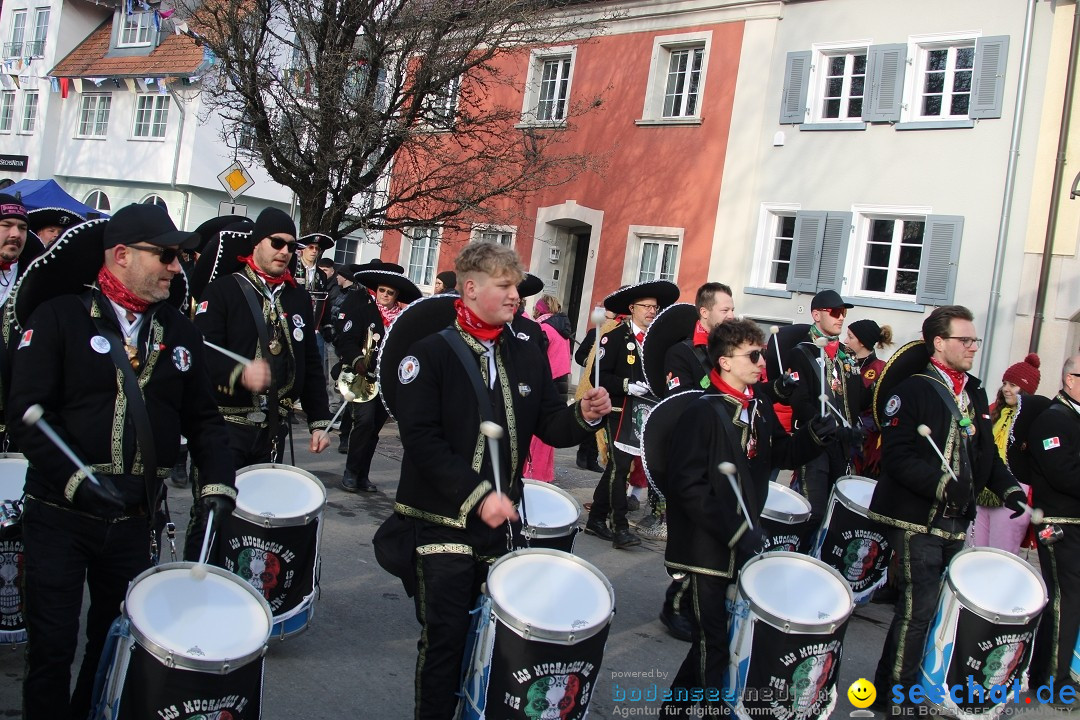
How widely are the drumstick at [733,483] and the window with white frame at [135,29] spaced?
106ft

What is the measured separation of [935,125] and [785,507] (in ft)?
38.9

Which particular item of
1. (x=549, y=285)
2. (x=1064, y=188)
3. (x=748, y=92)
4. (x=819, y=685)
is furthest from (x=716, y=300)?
(x=549, y=285)

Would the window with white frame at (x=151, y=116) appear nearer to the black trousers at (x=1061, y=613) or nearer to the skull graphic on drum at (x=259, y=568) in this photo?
the skull graphic on drum at (x=259, y=568)

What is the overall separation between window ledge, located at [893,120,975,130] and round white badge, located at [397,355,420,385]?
14083 millimetres

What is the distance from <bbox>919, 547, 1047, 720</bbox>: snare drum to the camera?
197 inches

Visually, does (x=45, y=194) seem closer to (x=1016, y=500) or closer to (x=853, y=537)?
(x=853, y=537)

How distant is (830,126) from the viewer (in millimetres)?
17219

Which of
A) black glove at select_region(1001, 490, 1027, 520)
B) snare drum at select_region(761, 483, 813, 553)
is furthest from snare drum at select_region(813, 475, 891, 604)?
black glove at select_region(1001, 490, 1027, 520)

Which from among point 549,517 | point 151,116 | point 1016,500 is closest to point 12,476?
point 549,517

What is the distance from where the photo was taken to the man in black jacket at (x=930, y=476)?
16.9 feet

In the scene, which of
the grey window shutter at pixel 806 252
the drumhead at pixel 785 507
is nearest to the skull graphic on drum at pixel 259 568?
the drumhead at pixel 785 507

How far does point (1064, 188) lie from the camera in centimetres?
1470

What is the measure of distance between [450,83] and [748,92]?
19.8 ft

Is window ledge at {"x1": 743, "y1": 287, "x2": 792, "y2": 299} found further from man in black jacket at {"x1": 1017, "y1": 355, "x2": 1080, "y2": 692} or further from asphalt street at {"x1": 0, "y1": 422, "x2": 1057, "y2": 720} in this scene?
man in black jacket at {"x1": 1017, "y1": 355, "x2": 1080, "y2": 692}
